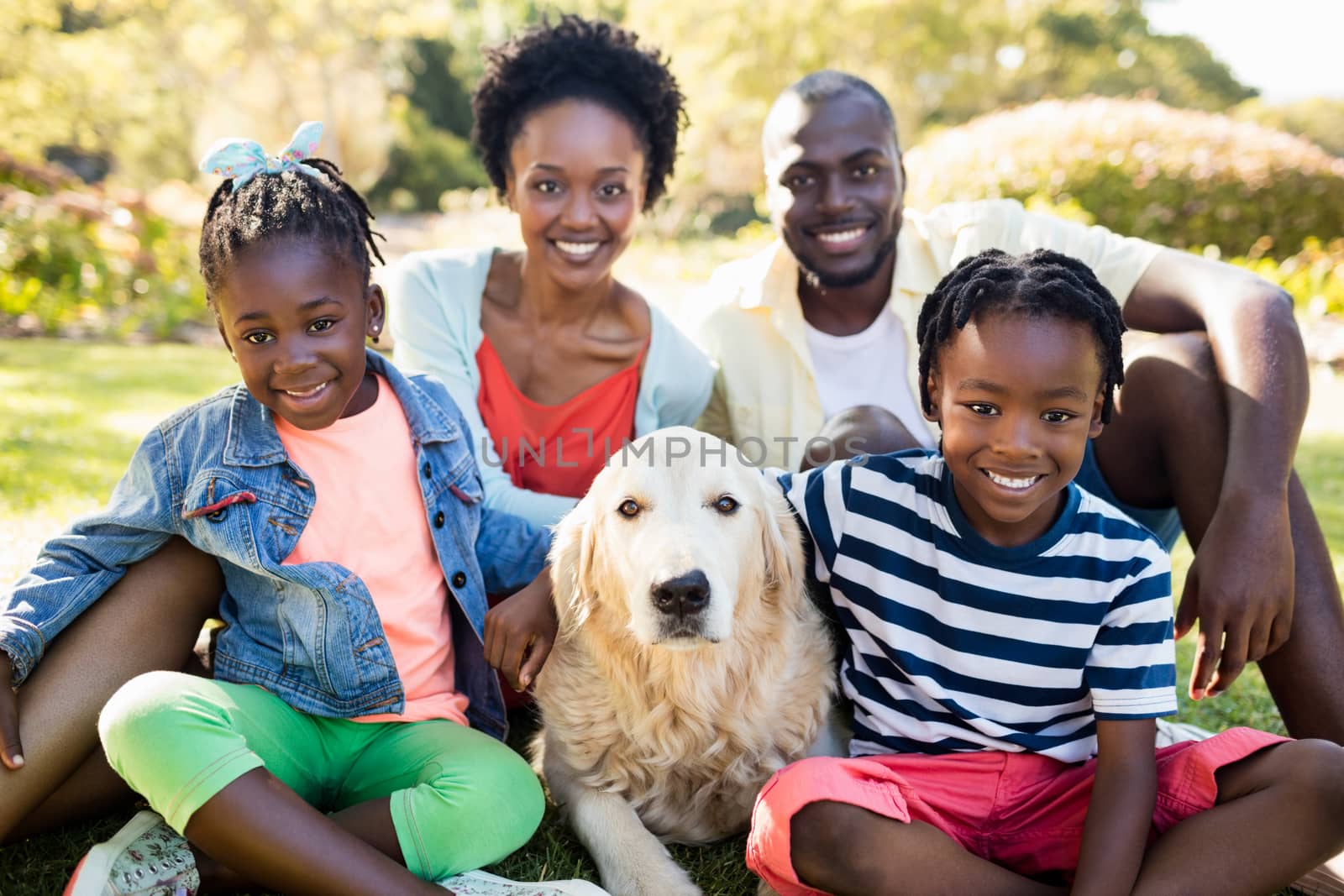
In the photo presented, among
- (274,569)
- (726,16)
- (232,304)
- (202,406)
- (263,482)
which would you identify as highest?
(726,16)

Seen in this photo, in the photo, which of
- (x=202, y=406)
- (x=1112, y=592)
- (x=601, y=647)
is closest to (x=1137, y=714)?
(x=1112, y=592)

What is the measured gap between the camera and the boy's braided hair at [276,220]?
93.1 inches

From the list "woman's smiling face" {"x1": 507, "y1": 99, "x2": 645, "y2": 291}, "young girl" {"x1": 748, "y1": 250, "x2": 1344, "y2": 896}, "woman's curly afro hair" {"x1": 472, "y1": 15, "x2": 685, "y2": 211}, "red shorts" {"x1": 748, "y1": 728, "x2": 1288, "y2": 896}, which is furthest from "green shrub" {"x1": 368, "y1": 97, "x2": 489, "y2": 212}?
"red shorts" {"x1": 748, "y1": 728, "x2": 1288, "y2": 896}

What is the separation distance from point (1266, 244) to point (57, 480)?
1284 cm

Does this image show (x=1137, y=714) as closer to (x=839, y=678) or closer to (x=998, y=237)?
(x=839, y=678)

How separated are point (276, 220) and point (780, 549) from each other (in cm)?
144

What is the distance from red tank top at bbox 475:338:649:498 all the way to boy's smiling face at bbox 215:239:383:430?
1042 mm

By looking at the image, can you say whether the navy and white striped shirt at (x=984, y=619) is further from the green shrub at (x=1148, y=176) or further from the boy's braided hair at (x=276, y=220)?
the green shrub at (x=1148, y=176)

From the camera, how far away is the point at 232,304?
7.77 ft

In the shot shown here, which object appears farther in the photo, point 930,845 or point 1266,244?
point 1266,244

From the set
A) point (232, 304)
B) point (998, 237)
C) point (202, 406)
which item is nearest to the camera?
point (232, 304)

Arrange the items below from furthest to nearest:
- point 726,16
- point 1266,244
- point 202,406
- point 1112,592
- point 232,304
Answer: point 726,16
point 1266,244
point 202,406
point 232,304
point 1112,592

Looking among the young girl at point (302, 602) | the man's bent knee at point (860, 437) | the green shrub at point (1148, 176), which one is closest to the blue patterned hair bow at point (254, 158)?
the young girl at point (302, 602)

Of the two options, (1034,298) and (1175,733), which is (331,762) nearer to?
(1034,298)
